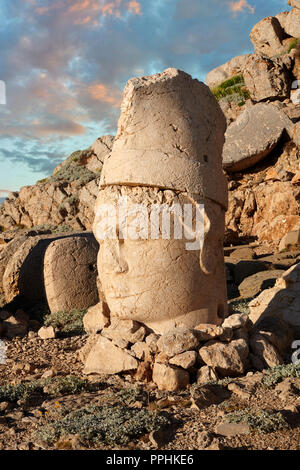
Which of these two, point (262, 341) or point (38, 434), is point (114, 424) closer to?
point (38, 434)

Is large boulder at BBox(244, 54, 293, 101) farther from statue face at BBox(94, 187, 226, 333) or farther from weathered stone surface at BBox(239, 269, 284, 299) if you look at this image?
statue face at BBox(94, 187, 226, 333)

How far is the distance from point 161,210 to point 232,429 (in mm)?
2513

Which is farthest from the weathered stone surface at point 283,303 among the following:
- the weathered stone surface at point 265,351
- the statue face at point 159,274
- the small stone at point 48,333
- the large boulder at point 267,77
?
the large boulder at point 267,77

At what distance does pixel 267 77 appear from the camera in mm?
21375

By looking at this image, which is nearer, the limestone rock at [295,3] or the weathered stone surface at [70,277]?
the weathered stone surface at [70,277]

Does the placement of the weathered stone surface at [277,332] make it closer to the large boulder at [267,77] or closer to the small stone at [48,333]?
the small stone at [48,333]

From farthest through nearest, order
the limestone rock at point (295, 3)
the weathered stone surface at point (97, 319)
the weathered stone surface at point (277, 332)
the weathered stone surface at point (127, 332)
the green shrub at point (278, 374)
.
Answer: the limestone rock at point (295, 3), the weathered stone surface at point (97, 319), the weathered stone surface at point (277, 332), the weathered stone surface at point (127, 332), the green shrub at point (278, 374)

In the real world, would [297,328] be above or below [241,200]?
below

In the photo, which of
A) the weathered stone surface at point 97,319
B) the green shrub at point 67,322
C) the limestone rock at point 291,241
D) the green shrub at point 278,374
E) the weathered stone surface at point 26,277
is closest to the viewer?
the green shrub at point 278,374

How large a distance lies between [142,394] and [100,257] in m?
1.87

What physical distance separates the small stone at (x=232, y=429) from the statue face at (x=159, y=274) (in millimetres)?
1815

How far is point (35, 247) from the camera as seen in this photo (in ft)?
31.3

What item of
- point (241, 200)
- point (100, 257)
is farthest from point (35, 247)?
point (241, 200)

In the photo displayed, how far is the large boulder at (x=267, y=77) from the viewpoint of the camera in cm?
2127
